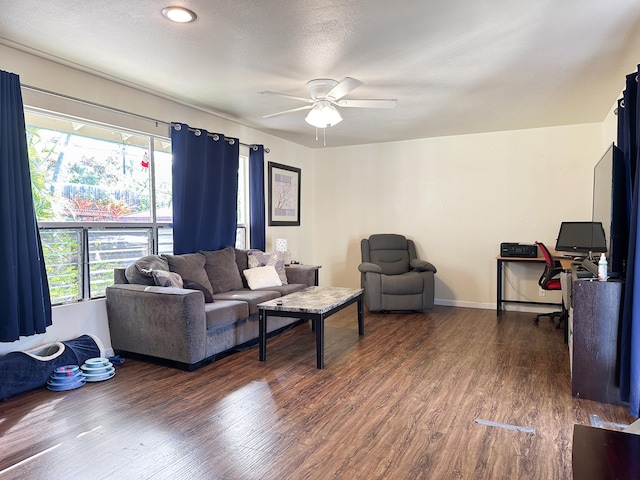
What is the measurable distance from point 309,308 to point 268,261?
5.12 ft

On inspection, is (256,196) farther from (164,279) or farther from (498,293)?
(498,293)

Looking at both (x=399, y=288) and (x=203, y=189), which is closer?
(x=203, y=189)

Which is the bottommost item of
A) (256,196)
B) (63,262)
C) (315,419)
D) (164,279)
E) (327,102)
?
(315,419)

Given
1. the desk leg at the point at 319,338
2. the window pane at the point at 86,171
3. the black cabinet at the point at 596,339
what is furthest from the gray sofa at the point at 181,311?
the black cabinet at the point at 596,339

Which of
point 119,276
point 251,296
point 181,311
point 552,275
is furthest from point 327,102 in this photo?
point 552,275

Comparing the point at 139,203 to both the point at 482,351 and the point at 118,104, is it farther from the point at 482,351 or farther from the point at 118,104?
the point at 482,351

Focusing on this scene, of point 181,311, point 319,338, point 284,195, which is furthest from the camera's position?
point 284,195

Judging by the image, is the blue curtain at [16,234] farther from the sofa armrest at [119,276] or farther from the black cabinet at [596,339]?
the black cabinet at [596,339]

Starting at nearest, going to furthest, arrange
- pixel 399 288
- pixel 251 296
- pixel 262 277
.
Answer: pixel 251 296 → pixel 262 277 → pixel 399 288

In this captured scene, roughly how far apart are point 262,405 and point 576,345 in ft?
6.91

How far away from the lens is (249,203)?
5.31m

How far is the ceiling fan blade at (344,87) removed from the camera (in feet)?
10.3

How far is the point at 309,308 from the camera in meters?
3.32

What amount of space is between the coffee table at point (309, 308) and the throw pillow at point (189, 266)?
2.51ft
